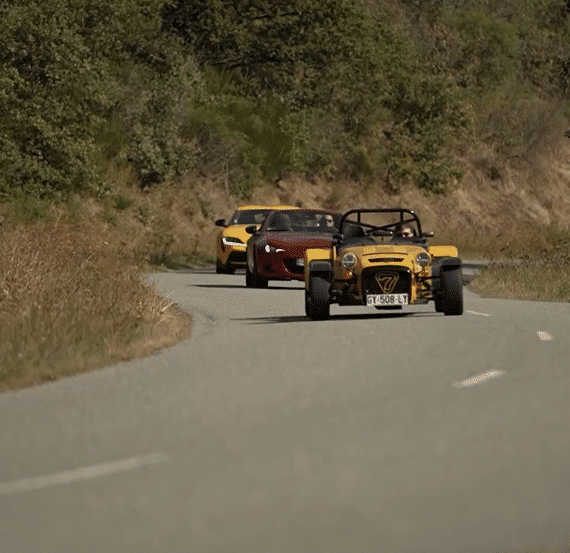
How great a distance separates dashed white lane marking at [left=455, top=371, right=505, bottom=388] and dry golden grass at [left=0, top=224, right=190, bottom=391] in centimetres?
317

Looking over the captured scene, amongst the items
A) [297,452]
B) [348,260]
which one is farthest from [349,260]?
[297,452]

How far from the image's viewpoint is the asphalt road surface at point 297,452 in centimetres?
695

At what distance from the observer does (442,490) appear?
7938 millimetres

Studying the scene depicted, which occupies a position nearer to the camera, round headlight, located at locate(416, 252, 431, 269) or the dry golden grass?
the dry golden grass

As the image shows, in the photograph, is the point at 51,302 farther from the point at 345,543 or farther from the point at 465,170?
the point at 465,170

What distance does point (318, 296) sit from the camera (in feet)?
65.2

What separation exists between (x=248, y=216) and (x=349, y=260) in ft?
48.5

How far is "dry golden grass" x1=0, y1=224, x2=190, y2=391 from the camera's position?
13.9m

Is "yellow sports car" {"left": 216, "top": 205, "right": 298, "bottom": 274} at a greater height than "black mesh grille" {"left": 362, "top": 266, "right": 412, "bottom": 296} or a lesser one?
lesser

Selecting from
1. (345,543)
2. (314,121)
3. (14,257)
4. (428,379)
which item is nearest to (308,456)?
(345,543)

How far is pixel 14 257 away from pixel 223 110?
1384 inches

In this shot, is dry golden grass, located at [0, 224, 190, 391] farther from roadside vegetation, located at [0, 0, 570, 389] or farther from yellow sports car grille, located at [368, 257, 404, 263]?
yellow sports car grille, located at [368, 257, 404, 263]

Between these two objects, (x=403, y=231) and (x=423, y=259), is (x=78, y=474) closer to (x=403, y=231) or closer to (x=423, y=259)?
(x=423, y=259)

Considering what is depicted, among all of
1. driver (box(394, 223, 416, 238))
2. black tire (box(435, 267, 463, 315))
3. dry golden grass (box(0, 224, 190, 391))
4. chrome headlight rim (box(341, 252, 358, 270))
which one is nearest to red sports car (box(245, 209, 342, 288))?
dry golden grass (box(0, 224, 190, 391))
